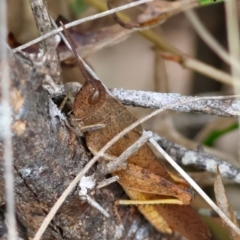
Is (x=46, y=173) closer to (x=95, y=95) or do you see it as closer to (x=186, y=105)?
(x=95, y=95)

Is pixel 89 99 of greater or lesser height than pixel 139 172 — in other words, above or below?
above

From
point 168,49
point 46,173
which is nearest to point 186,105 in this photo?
point 46,173

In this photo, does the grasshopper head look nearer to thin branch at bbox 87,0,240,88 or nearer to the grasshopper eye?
the grasshopper eye

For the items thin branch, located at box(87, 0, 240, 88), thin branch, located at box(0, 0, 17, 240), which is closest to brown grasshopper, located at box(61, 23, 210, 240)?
thin branch, located at box(0, 0, 17, 240)

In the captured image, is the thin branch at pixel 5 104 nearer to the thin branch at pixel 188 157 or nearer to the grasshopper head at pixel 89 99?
the grasshopper head at pixel 89 99

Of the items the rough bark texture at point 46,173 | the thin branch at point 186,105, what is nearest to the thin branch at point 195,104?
the thin branch at point 186,105
